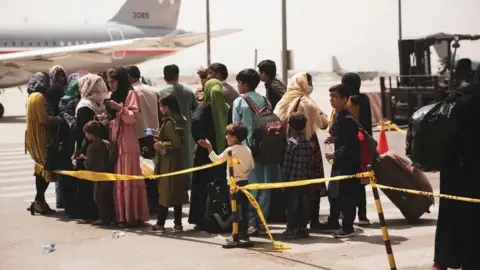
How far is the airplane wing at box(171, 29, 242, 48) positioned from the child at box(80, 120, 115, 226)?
118ft

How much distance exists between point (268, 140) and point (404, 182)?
6.14 ft

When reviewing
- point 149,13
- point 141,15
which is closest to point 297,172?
point 141,15

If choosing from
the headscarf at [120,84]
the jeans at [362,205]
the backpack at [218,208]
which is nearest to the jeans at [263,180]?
the backpack at [218,208]

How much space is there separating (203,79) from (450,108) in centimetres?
575

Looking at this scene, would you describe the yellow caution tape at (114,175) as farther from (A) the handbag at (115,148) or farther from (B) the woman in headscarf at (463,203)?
(B) the woman in headscarf at (463,203)

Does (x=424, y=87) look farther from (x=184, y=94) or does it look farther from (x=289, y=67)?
(x=184, y=94)

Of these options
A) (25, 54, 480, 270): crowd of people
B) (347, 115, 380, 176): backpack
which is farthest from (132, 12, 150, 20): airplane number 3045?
(347, 115, 380, 176): backpack

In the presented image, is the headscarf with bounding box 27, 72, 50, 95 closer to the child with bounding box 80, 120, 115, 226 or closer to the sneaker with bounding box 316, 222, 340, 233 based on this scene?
→ the child with bounding box 80, 120, 115, 226

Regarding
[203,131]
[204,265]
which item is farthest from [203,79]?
[204,265]

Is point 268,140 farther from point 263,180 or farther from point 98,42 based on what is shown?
point 98,42

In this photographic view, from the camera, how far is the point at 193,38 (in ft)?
163

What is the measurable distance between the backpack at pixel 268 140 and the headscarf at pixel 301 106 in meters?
0.39

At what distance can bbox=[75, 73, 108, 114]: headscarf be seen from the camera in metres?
12.1

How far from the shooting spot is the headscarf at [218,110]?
11.5 m
